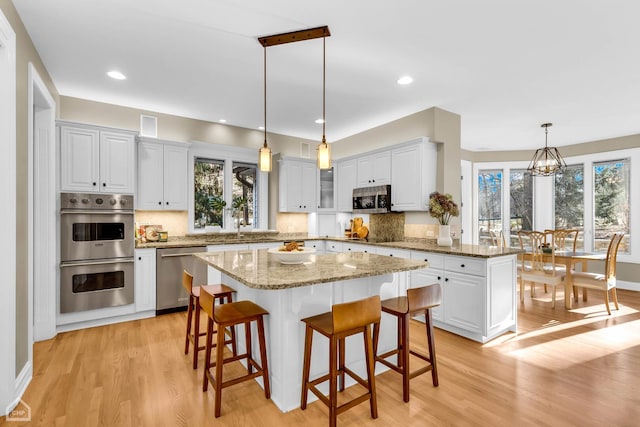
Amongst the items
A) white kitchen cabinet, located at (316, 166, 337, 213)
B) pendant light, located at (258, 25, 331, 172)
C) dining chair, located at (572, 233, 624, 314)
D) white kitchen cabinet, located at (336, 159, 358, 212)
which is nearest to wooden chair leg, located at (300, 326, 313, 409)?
pendant light, located at (258, 25, 331, 172)

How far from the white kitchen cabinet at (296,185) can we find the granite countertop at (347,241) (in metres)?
0.58

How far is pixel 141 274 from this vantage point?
3.92m

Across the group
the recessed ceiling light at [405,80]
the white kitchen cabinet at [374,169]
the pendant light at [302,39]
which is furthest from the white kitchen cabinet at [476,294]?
the recessed ceiling light at [405,80]

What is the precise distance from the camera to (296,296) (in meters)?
2.07

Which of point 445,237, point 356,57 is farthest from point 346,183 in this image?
point 356,57

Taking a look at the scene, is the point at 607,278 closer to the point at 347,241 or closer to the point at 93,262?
the point at 347,241

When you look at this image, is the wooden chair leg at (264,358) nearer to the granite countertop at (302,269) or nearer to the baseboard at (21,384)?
the granite countertop at (302,269)

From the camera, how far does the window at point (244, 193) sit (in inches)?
209

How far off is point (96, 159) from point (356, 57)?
325 cm

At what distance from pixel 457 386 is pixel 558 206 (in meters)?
6.11

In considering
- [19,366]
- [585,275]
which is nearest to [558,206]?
[585,275]

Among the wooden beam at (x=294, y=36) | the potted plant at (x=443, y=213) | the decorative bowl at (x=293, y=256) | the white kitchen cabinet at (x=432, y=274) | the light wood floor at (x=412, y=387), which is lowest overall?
the light wood floor at (x=412, y=387)

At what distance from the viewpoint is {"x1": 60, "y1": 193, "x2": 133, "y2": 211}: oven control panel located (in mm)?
3502

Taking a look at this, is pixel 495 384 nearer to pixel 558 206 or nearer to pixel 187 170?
pixel 187 170
